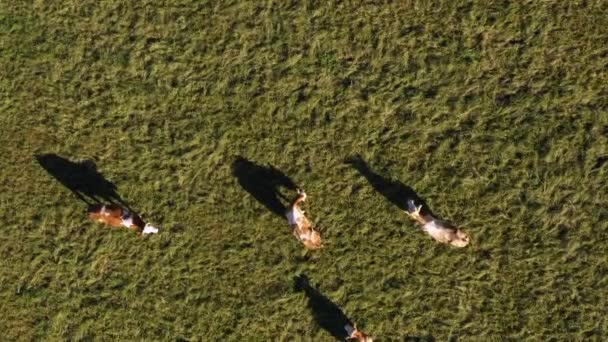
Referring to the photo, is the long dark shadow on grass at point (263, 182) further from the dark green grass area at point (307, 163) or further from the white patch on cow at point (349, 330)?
the white patch on cow at point (349, 330)

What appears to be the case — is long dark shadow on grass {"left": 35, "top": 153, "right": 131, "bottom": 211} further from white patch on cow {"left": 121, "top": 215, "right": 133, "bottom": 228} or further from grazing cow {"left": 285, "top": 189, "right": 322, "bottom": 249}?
grazing cow {"left": 285, "top": 189, "right": 322, "bottom": 249}

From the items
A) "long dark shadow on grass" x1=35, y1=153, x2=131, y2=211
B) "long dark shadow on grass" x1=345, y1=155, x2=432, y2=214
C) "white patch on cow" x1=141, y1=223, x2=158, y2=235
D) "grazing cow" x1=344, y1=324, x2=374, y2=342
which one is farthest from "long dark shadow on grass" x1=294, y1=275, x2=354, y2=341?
Answer: "long dark shadow on grass" x1=35, y1=153, x2=131, y2=211

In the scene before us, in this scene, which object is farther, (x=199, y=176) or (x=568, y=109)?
(x=199, y=176)

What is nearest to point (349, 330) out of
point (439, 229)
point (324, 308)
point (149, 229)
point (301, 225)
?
point (324, 308)

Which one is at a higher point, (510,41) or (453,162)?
(510,41)

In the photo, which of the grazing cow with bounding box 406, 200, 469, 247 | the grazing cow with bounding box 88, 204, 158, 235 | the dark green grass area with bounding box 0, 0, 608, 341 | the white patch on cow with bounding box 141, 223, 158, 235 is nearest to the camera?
the grazing cow with bounding box 406, 200, 469, 247

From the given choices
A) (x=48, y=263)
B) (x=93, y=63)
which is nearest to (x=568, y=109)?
(x=93, y=63)

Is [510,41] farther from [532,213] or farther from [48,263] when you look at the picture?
[48,263]
